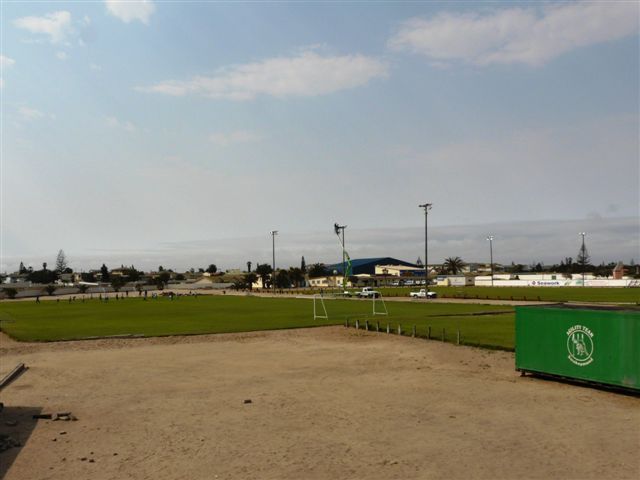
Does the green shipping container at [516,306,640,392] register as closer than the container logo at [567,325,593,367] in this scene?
Yes

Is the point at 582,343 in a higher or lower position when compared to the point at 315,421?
higher

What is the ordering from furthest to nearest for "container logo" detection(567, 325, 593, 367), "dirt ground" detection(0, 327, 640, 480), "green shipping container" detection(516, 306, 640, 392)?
1. "container logo" detection(567, 325, 593, 367)
2. "green shipping container" detection(516, 306, 640, 392)
3. "dirt ground" detection(0, 327, 640, 480)

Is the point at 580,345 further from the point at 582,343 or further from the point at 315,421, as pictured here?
the point at 315,421

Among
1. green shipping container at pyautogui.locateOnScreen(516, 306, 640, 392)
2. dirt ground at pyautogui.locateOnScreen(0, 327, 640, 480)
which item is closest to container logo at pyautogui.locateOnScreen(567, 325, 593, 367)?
green shipping container at pyautogui.locateOnScreen(516, 306, 640, 392)

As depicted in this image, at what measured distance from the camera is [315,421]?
17.0m

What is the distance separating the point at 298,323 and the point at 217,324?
23.8ft

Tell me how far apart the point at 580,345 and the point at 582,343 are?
0.44ft

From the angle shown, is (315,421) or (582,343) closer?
(315,421)

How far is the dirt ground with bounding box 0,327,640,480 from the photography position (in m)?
13.0

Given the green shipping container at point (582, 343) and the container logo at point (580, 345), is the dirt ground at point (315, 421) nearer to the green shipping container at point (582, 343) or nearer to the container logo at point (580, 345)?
A: the green shipping container at point (582, 343)

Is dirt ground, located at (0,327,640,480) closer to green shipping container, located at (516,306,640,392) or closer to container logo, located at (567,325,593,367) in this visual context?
green shipping container, located at (516,306,640,392)

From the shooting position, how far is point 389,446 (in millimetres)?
14320

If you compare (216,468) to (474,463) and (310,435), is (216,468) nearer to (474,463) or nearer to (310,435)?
(310,435)

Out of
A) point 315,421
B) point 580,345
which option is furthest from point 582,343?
point 315,421
